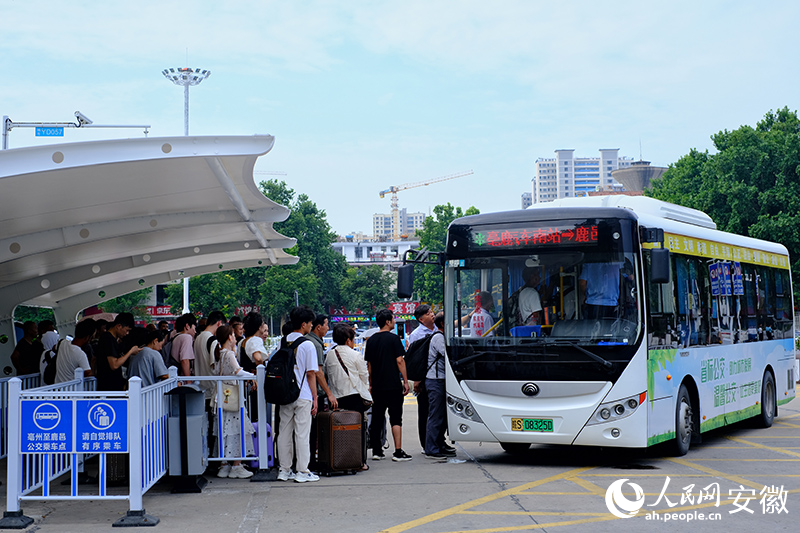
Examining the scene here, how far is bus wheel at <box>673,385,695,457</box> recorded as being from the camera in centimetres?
1094

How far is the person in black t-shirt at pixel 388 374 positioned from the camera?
36.7 ft

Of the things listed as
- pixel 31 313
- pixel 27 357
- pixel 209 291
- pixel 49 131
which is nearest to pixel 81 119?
pixel 49 131

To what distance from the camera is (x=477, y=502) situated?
27.4 ft

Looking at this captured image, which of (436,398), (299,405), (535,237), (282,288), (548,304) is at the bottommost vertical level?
(436,398)

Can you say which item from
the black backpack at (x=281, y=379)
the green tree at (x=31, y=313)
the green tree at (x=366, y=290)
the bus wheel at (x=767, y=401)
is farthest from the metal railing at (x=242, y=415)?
the green tree at (x=366, y=290)

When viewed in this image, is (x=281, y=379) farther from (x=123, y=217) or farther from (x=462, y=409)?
(x=123, y=217)

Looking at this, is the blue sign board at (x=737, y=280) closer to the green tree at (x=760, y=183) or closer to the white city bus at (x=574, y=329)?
the white city bus at (x=574, y=329)

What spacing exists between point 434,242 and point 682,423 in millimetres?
78651

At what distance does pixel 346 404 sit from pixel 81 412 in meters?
3.59

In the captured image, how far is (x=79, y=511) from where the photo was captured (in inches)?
322

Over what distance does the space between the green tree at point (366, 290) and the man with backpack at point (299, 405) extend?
10079 centimetres

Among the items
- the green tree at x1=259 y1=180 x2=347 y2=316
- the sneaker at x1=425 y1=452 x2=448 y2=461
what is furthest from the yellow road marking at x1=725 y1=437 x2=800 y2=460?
the green tree at x1=259 y1=180 x2=347 y2=316

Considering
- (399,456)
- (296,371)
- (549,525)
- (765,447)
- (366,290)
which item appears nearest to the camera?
(549,525)

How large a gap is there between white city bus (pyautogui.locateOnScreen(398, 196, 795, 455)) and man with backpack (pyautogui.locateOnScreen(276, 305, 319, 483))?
1.56 meters
